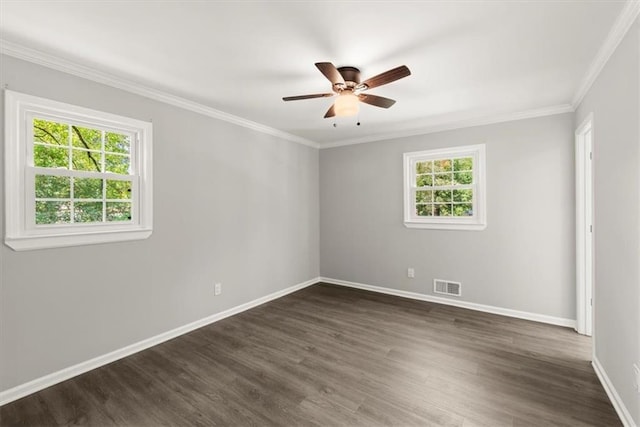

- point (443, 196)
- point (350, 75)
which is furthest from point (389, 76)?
point (443, 196)

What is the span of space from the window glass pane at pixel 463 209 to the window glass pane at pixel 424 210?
33 centimetres

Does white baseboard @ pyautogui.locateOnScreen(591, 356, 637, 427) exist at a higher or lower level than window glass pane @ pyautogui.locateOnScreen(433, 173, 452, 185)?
lower

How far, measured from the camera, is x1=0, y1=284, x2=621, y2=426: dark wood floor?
1.91m

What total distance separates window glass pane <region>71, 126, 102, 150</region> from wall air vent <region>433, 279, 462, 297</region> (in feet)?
14.0

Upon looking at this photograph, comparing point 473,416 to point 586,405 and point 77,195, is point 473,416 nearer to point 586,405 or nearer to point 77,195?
point 586,405

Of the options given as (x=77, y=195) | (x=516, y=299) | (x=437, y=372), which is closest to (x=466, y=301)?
(x=516, y=299)

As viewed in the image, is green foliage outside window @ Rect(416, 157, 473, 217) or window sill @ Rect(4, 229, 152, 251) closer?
window sill @ Rect(4, 229, 152, 251)

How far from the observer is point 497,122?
3680 millimetres

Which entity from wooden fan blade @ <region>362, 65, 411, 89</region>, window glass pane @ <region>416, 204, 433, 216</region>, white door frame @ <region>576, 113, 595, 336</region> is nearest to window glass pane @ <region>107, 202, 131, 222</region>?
wooden fan blade @ <region>362, 65, 411, 89</region>

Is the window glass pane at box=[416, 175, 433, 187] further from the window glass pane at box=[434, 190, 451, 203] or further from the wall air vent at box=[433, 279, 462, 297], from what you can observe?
the wall air vent at box=[433, 279, 462, 297]

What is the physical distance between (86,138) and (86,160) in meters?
0.20

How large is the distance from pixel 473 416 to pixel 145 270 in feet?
9.81

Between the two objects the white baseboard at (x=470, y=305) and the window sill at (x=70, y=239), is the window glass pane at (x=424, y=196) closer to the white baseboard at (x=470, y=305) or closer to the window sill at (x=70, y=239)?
the white baseboard at (x=470, y=305)

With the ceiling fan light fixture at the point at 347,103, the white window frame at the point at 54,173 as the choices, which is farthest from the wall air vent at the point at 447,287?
the white window frame at the point at 54,173
